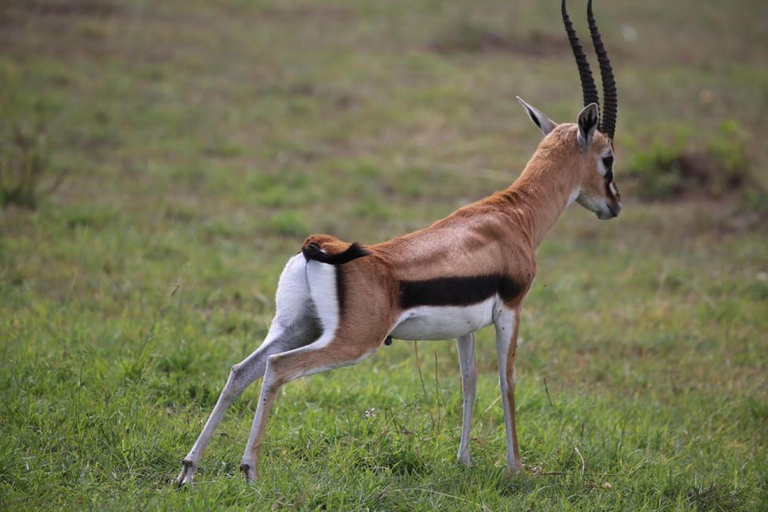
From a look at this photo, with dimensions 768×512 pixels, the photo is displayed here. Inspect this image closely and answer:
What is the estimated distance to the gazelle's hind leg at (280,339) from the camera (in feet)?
12.9

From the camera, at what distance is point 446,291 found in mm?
4016

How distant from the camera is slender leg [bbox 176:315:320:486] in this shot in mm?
3914

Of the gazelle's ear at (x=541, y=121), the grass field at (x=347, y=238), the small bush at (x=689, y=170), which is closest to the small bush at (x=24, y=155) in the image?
the grass field at (x=347, y=238)

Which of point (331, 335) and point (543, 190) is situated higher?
point (543, 190)

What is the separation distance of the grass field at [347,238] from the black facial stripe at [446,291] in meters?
0.86

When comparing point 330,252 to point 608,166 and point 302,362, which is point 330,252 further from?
point 608,166

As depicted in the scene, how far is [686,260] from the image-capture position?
893 cm

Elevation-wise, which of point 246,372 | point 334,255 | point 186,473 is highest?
point 334,255

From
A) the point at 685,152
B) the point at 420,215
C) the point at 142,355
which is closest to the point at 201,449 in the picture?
the point at 142,355

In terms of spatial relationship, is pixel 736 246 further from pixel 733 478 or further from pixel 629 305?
pixel 733 478

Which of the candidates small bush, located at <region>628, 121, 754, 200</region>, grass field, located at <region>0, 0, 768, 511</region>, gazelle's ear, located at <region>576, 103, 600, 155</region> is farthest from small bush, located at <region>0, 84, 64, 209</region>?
small bush, located at <region>628, 121, 754, 200</region>

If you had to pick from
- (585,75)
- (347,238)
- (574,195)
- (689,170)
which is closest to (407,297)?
(574,195)

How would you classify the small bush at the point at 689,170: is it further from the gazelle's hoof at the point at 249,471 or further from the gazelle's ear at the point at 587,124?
the gazelle's hoof at the point at 249,471

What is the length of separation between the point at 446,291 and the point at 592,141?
4.91 feet
